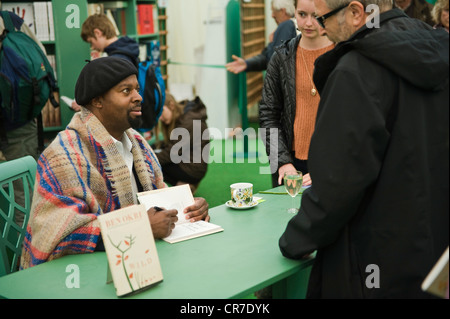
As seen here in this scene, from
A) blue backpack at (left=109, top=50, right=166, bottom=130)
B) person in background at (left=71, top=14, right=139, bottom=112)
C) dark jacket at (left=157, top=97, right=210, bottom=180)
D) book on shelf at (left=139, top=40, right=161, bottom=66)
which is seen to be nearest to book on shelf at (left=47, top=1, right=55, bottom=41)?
person in background at (left=71, top=14, right=139, bottom=112)

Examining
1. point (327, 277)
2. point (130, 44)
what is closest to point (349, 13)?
point (327, 277)

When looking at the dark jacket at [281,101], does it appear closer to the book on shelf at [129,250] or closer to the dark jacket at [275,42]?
the dark jacket at [275,42]

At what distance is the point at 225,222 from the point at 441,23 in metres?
2.22

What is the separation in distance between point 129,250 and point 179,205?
1.91 feet

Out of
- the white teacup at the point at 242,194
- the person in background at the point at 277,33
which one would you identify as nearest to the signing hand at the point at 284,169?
the white teacup at the point at 242,194

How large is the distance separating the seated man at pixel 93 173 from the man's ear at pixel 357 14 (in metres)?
0.93

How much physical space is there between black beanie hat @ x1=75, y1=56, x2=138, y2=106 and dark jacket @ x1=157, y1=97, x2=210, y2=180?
7.20 ft

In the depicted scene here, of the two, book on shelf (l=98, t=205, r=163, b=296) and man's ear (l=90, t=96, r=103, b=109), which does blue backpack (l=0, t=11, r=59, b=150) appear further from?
book on shelf (l=98, t=205, r=163, b=296)

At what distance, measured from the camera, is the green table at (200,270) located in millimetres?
1587

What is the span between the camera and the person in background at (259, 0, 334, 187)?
276 centimetres

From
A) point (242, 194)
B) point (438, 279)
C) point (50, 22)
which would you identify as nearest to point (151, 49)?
point (50, 22)

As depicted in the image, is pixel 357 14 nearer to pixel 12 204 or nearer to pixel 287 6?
pixel 12 204
